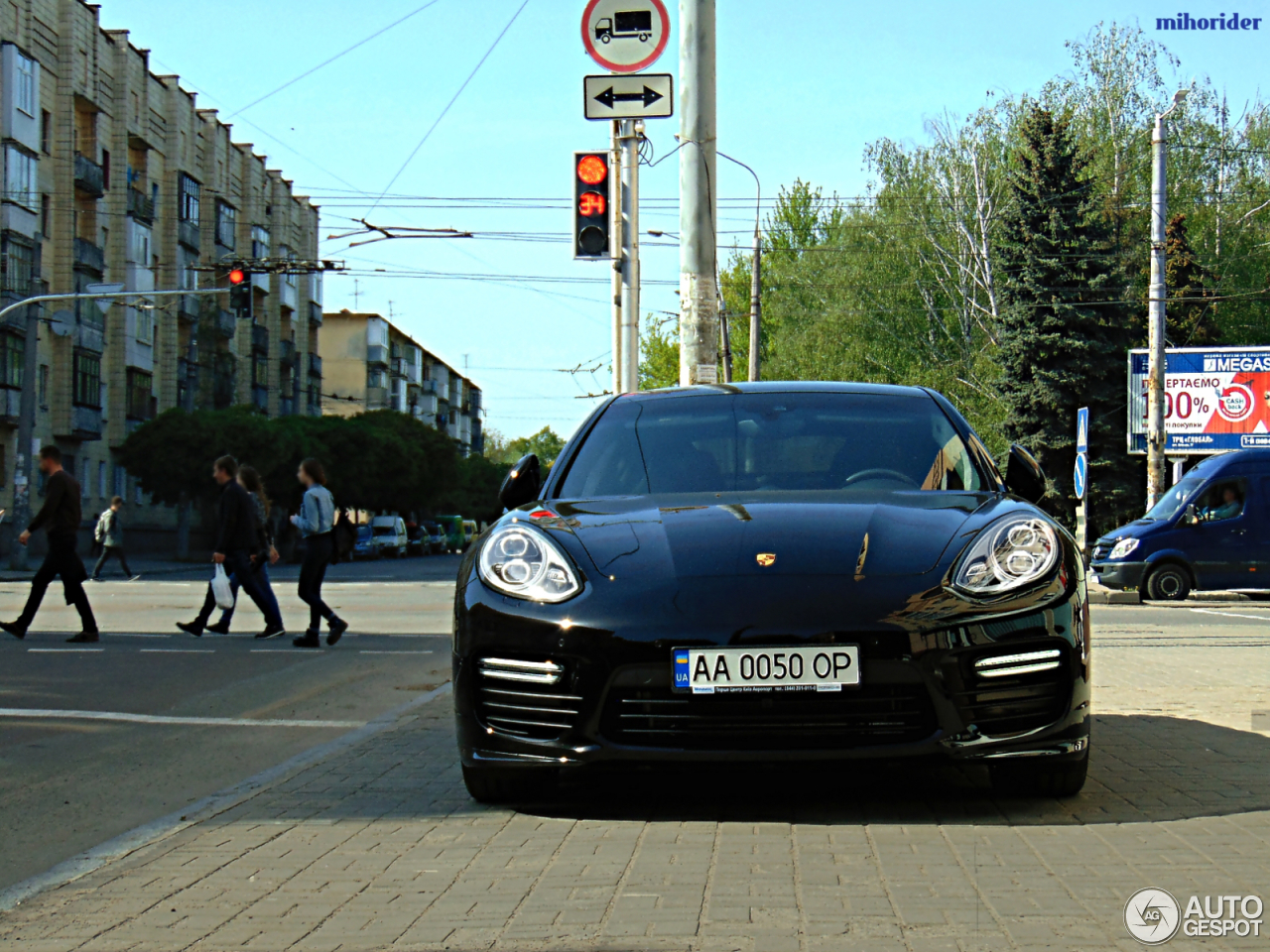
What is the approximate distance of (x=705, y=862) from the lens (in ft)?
14.0

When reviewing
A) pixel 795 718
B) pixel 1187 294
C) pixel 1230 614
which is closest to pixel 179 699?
pixel 795 718

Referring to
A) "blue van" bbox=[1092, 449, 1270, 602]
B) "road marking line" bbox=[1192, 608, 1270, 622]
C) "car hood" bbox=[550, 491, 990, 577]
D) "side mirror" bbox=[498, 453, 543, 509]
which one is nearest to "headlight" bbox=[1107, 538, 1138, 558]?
"blue van" bbox=[1092, 449, 1270, 602]

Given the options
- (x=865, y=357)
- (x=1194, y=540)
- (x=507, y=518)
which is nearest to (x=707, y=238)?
(x=507, y=518)

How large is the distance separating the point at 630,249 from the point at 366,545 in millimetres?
45677

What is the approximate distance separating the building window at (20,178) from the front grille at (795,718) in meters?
46.3

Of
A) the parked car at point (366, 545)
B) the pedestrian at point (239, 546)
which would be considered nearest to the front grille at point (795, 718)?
the pedestrian at point (239, 546)

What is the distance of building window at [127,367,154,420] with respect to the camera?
189ft

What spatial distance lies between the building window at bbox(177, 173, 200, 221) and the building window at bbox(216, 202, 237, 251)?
89.5 inches

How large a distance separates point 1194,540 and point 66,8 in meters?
42.6

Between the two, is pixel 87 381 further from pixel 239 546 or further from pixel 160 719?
pixel 160 719

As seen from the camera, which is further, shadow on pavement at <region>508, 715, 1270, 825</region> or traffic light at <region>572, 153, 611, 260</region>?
traffic light at <region>572, 153, 611, 260</region>

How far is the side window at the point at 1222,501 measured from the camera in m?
23.6

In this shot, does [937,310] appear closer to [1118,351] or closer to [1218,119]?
[1118,351]

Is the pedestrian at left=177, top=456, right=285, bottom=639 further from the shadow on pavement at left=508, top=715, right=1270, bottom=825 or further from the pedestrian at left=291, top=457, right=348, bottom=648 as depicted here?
the shadow on pavement at left=508, top=715, right=1270, bottom=825
